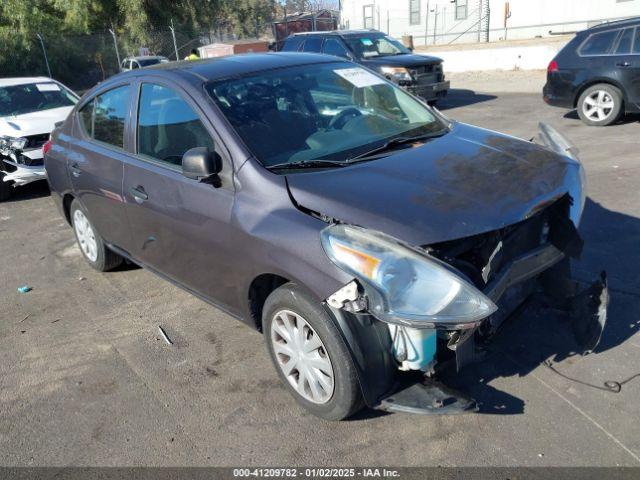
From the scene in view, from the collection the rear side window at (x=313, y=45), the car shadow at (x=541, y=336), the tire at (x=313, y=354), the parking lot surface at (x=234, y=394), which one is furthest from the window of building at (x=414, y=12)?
the tire at (x=313, y=354)

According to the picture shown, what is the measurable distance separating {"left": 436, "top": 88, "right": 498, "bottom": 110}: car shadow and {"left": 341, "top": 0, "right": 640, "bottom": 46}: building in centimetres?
1411

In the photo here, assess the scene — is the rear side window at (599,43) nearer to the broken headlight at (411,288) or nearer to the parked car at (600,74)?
the parked car at (600,74)

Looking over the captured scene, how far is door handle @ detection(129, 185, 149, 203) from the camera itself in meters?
3.91

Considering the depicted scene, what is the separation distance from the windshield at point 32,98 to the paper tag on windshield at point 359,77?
259 inches

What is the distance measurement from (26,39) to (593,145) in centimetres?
2396

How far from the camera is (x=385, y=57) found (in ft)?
42.8

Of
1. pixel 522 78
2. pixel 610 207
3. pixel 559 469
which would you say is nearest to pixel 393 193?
pixel 559 469

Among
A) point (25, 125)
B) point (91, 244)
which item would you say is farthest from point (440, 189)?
point (25, 125)

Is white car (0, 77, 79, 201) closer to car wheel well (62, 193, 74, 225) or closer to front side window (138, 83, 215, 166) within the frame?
car wheel well (62, 193, 74, 225)

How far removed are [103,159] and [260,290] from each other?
78.1 inches

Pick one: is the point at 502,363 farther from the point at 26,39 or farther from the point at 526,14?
the point at 526,14

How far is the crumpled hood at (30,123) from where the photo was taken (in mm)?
8102

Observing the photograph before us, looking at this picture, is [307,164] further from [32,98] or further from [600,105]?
[600,105]

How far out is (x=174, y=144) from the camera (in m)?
3.74
